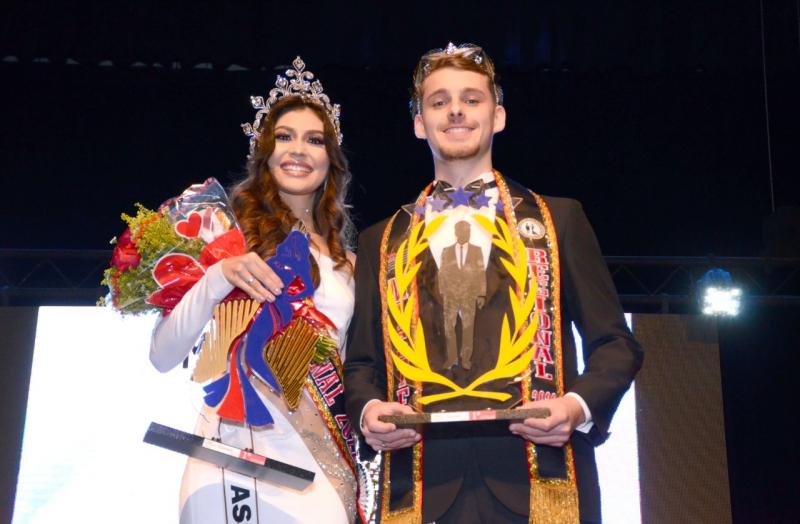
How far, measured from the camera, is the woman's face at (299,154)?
2.94m

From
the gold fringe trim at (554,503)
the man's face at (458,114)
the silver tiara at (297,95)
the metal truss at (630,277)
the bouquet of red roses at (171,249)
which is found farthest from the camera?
the metal truss at (630,277)

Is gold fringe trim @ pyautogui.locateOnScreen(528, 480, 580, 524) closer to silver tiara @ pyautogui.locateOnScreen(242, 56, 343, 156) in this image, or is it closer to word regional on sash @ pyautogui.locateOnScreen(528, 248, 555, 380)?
word regional on sash @ pyautogui.locateOnScreen(528, 248, 555, 380)

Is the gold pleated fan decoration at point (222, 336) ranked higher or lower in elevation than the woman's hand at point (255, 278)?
lower

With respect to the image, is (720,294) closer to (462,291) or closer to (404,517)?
(462,291)

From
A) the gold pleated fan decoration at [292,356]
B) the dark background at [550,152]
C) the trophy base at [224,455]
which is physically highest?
the dark background at [550,152]

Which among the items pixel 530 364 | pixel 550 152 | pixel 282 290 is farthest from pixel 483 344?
pixel 550 152

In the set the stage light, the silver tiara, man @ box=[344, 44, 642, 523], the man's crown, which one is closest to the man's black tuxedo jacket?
man @ box=[344, 44, 642, 523]

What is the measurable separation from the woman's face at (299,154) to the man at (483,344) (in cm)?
47

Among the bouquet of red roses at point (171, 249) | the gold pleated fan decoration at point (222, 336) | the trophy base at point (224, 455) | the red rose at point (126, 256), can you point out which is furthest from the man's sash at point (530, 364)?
the red rose at point (126, 256)

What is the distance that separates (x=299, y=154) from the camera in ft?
9.69

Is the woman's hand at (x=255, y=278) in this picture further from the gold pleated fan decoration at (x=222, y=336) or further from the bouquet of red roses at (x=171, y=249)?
the bouquet of red roses at (x=171, y=249)

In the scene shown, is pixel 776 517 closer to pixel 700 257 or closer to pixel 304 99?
pixel 700 257

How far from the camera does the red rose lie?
8.55 ft

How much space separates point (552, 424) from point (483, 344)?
0.98 feet
